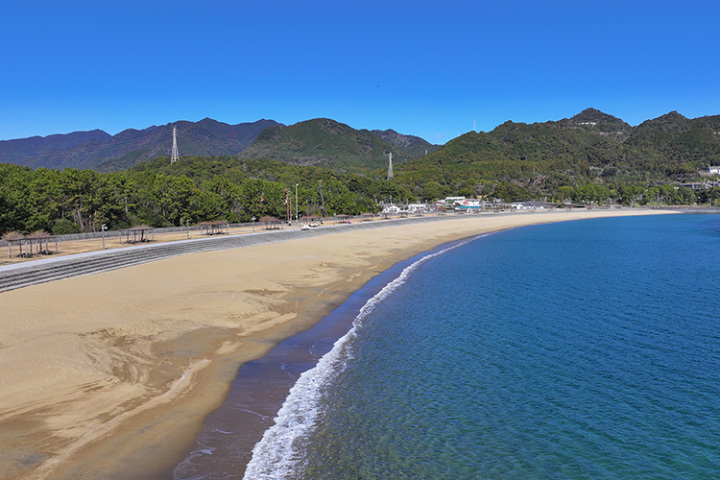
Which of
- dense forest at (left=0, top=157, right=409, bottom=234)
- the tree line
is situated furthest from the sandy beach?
dense forest at (left=0, top=157, right=409, bottom=234)

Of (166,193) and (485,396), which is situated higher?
(166,193)

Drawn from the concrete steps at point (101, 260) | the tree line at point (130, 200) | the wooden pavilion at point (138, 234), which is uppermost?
the tree line at point (130, 200)

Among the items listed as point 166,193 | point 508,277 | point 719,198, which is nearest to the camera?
point 508,277

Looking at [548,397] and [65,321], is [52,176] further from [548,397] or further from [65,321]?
[548,397]

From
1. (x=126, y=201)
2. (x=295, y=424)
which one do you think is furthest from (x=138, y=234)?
(x=295, y=424)

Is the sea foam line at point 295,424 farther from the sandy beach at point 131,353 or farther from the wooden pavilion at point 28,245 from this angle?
the wooden pavilion at point 28,245

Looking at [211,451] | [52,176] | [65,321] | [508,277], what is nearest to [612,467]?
[211,451]

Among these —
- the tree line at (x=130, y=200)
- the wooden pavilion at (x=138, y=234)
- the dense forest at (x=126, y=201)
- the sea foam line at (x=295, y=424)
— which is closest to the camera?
the sea foam line at (x=295, y=424)

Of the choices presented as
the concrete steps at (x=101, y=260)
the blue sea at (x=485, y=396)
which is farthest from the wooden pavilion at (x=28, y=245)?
the blue sea at (x=485, y=396)
